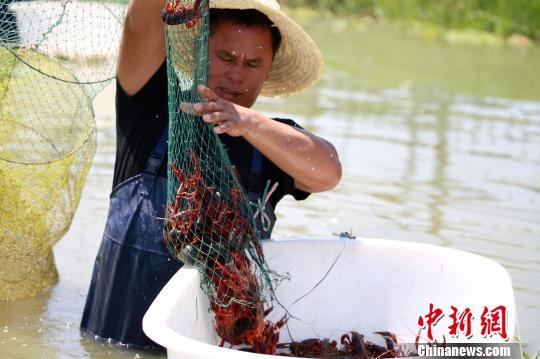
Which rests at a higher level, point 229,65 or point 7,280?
point 229,65

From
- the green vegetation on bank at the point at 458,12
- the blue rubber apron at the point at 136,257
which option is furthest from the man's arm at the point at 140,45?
the green vegetation on bank at the point at 458,12

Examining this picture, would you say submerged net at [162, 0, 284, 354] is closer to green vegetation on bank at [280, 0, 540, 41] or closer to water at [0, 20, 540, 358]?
water at [0, 20, 540, 358]

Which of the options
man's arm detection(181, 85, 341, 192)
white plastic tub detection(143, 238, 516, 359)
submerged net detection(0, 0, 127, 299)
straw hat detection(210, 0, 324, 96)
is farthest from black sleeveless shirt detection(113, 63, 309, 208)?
submerged net detection(0, 0, 127, 299)

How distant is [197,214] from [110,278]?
0.64 metres

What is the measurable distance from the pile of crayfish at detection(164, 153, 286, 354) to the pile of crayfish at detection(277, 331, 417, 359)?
0.22 metres

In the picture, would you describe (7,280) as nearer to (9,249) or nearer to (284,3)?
(9,249)

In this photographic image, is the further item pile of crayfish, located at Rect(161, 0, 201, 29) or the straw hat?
the straw hat

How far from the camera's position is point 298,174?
3.78 metres

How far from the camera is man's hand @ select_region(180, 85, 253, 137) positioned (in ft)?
11.0

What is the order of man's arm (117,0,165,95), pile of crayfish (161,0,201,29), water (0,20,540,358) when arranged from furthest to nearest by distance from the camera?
water (0,20,540,358), man's arm (117,0,165,95), pile of crayfish (161,0,201,29)

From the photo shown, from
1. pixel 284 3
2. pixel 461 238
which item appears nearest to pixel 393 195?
pixel 461 238

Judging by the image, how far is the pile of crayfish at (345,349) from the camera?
12.5 feet

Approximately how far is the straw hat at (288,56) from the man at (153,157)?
1cm

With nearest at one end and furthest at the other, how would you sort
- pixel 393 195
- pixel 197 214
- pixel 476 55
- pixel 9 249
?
pixel 197 214
pixel 9 249
pixel 393 195
pixel 476 55
